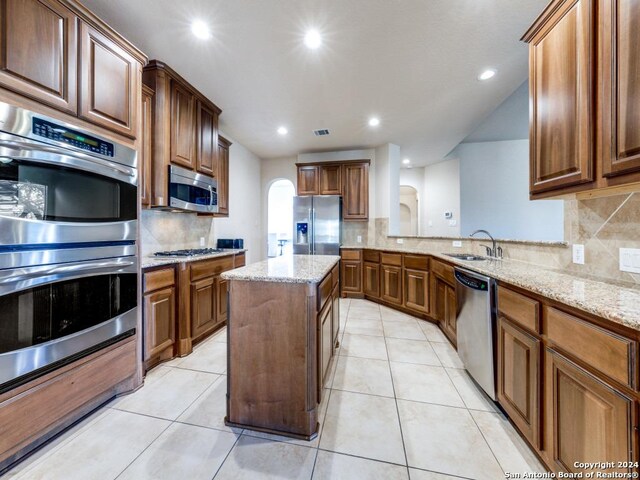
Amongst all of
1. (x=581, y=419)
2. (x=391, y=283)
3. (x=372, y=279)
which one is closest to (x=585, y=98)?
(x=581, y=419)

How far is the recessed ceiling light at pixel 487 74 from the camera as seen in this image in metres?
2.49

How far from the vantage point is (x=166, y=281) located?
2182mm

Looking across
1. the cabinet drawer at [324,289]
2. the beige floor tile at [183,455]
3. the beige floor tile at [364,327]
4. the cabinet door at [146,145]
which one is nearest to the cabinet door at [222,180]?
the cabinet door at [146,145]

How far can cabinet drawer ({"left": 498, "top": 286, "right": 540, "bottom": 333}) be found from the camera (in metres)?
1.26

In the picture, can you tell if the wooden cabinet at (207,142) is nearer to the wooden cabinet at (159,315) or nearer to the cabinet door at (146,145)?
the cabinet door at (146,145)

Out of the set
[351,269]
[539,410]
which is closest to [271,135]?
[351,269]

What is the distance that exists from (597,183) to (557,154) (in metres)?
0.30

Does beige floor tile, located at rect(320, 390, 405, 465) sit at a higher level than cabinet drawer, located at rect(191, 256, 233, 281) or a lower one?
lower

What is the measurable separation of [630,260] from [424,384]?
4.79 feet

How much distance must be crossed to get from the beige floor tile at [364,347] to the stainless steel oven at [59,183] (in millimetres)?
2130

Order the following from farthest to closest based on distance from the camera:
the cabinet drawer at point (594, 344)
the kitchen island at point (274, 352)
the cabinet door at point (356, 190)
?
the cabinet door at point (356, 190) → the kitchen island at point (274, 352) → the cabinet drawer at point (594, 344)

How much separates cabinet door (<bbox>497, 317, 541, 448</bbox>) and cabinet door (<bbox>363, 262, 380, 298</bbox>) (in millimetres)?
2492

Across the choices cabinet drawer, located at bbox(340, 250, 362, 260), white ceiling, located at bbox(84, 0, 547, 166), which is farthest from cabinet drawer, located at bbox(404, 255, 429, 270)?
white ceiling, located at bbox(84, 0, 547, 166)

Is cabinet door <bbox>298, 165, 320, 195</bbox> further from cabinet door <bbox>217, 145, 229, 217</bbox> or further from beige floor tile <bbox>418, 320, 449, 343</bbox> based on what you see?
beige floor tile <bbox>418, 320, 449, 343</bbox>
